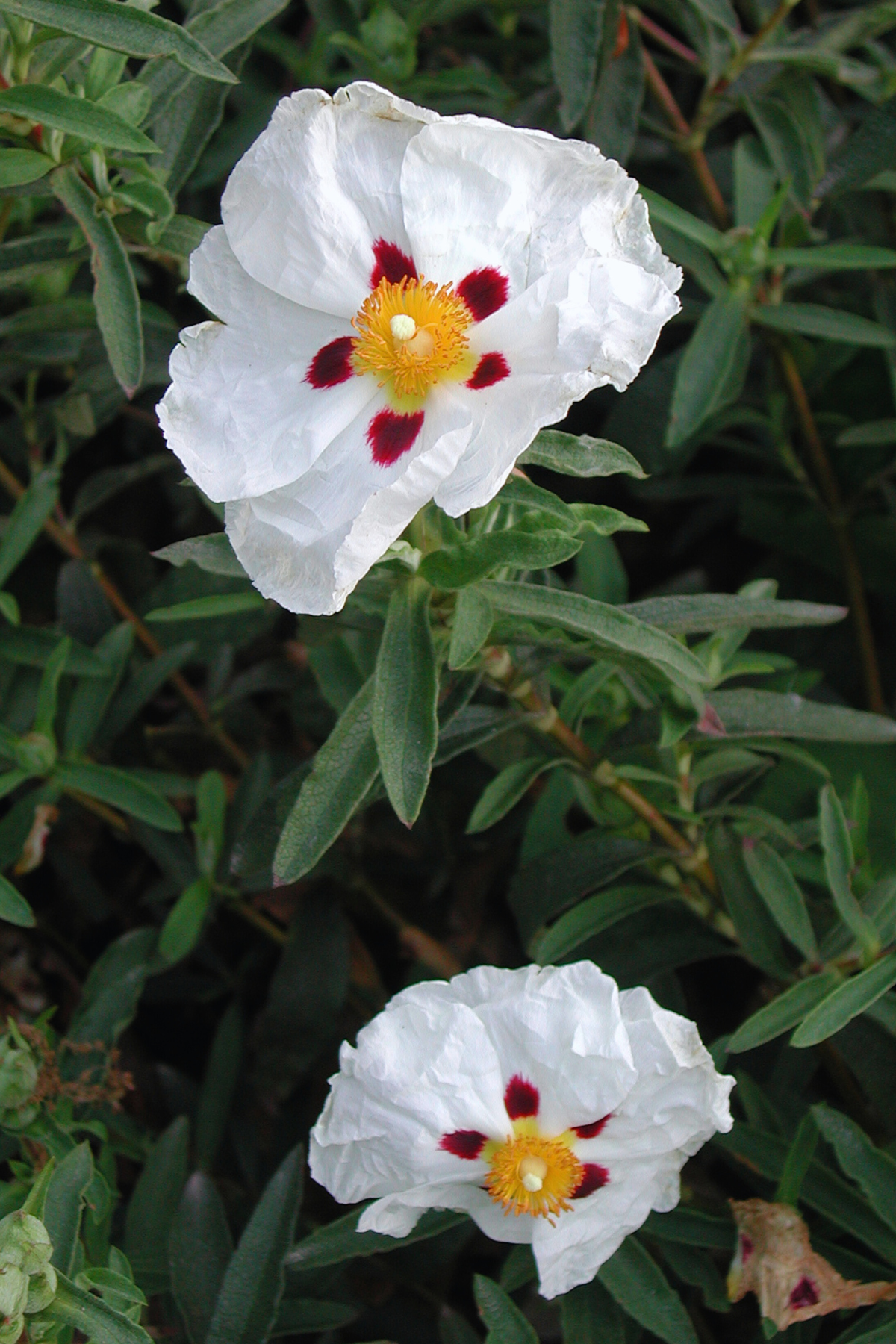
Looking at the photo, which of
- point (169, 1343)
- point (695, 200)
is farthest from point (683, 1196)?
point (695, 200)

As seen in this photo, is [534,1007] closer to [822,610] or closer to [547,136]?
[822,610]

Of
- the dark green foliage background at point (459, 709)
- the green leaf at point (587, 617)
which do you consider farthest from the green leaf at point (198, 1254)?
the green leaf at point (587, 617)

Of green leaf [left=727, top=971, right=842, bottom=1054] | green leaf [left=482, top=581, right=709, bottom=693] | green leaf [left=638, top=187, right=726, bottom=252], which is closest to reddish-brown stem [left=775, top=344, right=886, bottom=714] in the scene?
green leaf [left=638, top=187, right=726, bottom=252]

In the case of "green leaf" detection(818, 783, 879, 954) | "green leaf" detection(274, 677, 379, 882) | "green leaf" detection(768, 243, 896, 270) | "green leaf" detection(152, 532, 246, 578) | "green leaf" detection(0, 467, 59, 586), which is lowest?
"green leaf" detection(0, 467, 59, 586)

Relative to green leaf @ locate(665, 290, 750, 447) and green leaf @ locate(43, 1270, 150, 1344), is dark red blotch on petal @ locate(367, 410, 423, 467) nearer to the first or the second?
green leaf @ locate(665, 290, 750, 447)

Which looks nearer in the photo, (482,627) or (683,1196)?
(482,627)

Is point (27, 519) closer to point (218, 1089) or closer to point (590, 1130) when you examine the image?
point (218, 1089)

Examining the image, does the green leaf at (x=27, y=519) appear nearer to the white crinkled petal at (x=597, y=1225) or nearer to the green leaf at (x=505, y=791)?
the green leaf at (x=505, y=791)
